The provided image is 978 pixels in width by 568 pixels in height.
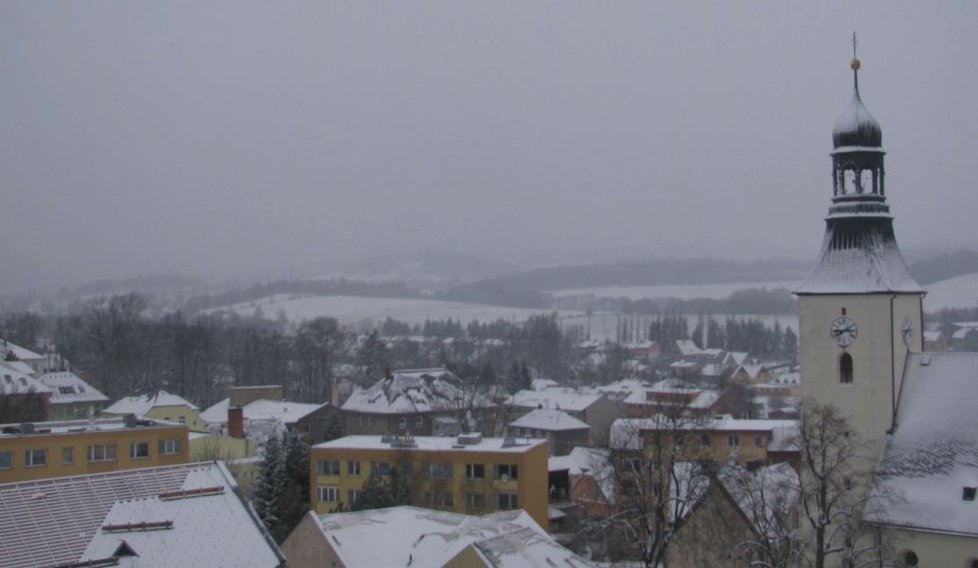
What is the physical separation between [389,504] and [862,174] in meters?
22.1

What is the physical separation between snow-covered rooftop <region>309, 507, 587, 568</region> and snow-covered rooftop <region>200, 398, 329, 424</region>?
45.0 m

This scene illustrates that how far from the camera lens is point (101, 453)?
4500 centimetres

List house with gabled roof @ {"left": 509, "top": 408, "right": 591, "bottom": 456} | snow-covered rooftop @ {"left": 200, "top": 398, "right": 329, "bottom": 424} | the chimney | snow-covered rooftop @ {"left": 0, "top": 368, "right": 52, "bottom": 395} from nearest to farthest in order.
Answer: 1. the chimney
2. snow-covered rooftop @ {"left": 0, "top": 368, "right": 52, "bottom": 395}
3. snow-covered rooftop @ {"left": 200, "top": 398, "right": 329, "bottom": 424}
4. house with gabled roof @ {"left": 509, "top": 408, "right": 591, "bottom": 456}

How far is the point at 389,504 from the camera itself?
1640 inches

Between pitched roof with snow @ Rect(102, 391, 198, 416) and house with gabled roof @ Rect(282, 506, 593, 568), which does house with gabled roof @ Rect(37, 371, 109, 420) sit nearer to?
pitched roof with snow @ Rect(102, 391, 198, 416)

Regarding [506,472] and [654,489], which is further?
[506,472]

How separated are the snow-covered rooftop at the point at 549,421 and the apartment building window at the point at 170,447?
125ft

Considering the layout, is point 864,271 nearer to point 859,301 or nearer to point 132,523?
point 859,301

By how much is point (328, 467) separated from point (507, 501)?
9.45 meters

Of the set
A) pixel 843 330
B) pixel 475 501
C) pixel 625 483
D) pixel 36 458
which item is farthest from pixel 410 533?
pixel 36 458

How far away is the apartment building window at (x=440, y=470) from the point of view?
48.2 m

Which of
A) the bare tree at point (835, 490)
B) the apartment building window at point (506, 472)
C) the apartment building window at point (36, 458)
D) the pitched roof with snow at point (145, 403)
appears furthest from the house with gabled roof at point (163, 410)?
the bare tree at point (835, 490)

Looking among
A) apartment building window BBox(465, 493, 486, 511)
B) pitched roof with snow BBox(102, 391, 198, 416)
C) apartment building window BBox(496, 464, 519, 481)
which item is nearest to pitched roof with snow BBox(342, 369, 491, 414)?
pitched roof with snow BBox(102, 391, 198, 416)

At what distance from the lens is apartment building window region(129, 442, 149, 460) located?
45.8 m
